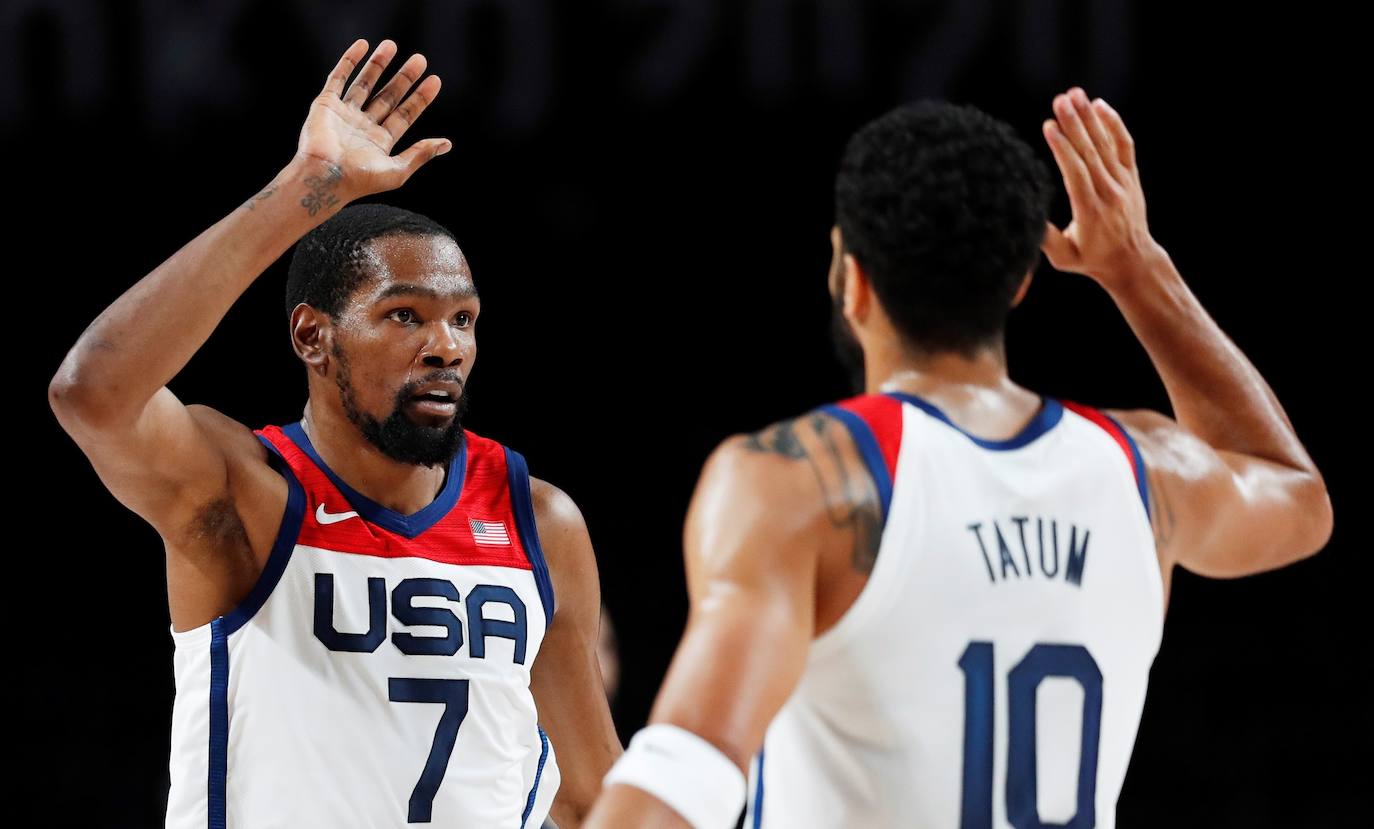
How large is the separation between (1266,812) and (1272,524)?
7.00 metres

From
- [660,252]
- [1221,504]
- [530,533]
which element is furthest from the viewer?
[660,252]

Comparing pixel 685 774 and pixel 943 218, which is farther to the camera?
pixel 943 218

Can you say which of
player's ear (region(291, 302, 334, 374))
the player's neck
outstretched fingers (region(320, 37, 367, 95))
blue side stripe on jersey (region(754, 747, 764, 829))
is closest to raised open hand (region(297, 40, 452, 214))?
outstretched fingers (region(320, 37, 367, 95))

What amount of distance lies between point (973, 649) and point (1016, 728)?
119 millimetres

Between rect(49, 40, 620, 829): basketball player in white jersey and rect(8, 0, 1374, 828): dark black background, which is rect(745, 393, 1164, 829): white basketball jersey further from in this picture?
rect(8, 0, 1374, 828): dark black background

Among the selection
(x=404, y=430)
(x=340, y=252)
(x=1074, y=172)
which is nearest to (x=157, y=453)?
(x=404, y=430)

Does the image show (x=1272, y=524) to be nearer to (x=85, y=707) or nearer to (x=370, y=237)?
(x=370, y=237)

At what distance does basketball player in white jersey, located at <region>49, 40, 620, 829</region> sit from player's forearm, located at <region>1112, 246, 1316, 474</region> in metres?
1.33

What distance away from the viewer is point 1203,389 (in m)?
2.51

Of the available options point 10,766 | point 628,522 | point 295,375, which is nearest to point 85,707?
point 10,766

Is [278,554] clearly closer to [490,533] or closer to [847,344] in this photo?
[490,533]

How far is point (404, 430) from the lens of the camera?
325 cm

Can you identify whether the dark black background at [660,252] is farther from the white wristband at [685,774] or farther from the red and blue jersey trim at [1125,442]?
the white wristband at [685,774]

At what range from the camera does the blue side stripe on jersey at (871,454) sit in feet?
6.68
